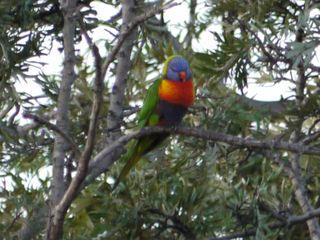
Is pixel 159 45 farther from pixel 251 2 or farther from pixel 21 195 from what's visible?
pixel 21 195

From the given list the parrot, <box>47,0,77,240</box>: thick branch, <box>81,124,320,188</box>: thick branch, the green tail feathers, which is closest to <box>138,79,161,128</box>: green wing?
the parrot

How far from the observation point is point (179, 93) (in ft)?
14.7

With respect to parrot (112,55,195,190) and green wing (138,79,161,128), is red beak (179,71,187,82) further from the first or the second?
green wing (138,79,161,128)

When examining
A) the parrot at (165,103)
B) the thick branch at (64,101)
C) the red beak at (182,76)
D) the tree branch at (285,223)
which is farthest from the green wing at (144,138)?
the tree branch at (285,223)

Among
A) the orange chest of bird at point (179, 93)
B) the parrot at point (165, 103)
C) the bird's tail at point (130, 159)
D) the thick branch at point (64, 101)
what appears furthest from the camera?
the orange chest of bird at point (179, 93)

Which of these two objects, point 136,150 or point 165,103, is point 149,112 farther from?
point 136,150

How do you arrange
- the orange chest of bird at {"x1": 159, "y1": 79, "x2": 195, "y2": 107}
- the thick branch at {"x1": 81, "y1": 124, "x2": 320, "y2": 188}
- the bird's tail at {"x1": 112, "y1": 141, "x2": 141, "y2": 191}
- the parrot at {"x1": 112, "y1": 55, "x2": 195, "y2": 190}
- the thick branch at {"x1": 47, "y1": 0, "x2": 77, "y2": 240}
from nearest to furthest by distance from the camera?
the thick branch at {"x1": 81, "y1": 124, "x2": 320, "y2": 188}
the thick branch at {"x1": 47, "y1": 0, "x2": 77, "y2": 240}
the bird's tail at {"x1": 112, "y1": 141, "x2": 141, "y2": 191}
the parrot at {"x1": 112, "y1": 55, "x2": 195, "y2": 190}
the orange chest of bird at {"x1": 159, "y1": 79, "x2": 195, "y2": 107}

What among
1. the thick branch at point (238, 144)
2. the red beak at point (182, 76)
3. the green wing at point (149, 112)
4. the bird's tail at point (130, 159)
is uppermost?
the red beak at point (182, 76)

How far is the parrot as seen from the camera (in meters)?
4.31

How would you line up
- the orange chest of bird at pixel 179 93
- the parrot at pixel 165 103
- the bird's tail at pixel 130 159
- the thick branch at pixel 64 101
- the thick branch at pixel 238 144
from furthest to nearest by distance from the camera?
the orange chest of bird at pixel 179 93 < the parrot at pixel 165 103 < the bird's tail at pixel 130 159 < the thick branch at pixel 64 101 < the thick branch at pixel 238 144

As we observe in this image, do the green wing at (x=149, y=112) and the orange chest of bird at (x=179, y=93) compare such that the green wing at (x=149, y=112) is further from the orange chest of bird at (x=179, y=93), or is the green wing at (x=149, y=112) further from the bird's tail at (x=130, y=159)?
the bird's tail at (x=130, y=159)

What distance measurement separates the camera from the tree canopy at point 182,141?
4.14m

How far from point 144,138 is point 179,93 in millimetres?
345

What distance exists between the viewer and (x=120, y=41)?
2734 millimetres
